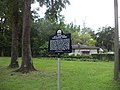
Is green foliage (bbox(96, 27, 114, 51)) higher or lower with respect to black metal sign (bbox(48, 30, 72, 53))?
higher

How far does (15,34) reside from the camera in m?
19.9

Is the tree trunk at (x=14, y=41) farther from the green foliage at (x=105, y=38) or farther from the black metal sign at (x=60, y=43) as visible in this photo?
the green foliage at (x=105, y=38)

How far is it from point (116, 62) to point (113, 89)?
8.23ft

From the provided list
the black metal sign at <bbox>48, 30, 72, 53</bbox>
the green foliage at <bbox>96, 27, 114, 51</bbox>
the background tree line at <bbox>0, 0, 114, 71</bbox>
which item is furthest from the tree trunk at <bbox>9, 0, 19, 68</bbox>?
the green foliage at <bbox>96, 27, 114, 51</bbox>

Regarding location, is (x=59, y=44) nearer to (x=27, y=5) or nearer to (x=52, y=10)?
(x=27, y=5)

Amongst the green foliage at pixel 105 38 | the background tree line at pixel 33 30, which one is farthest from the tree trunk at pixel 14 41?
the green foliage at pixel 105 38

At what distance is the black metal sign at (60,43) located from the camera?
7621 mm

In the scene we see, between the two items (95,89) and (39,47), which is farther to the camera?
(39,47)

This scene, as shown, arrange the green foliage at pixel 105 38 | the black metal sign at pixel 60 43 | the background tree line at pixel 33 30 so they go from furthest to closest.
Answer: the green foliage at pixel 105 38, the background tree line at pixel 33 30, the black metal sign at pixel 60 43

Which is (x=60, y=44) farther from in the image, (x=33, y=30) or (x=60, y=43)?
(x=33, y=30)

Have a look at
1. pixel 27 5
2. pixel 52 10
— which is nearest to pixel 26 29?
pixel 27 5

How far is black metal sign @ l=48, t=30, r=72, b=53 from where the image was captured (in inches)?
300

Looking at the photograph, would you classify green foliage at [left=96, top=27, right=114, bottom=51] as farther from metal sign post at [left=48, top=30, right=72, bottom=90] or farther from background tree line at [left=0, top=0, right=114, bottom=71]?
metal sign post at [left=48, top=30, right=72, bottom=90]

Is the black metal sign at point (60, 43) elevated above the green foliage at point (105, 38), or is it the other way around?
the green foliage at point (105, 38)
